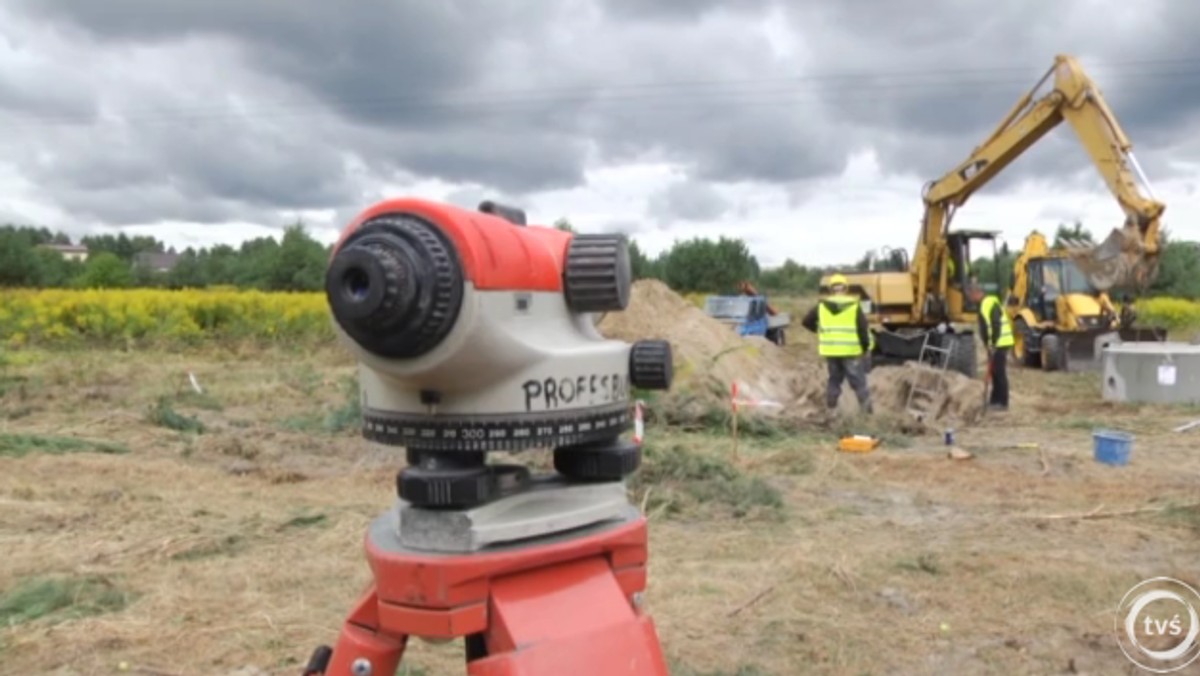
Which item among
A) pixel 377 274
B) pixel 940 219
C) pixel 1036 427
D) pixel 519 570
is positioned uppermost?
pixel 940 219

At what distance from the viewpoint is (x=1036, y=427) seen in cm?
977

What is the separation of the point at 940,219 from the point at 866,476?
356 inches

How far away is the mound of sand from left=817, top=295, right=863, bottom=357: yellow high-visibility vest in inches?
28.1

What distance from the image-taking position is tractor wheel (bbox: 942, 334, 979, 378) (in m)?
14.0

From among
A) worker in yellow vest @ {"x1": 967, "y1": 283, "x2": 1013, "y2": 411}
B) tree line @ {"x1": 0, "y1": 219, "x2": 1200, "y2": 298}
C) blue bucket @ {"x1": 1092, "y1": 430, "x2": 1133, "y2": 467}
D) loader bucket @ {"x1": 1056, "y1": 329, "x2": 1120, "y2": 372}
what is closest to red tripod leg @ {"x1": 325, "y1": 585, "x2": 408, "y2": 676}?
blue bucket @ {"x1": 1092, "y1": 430, "x2": 1133, "y2": 467}

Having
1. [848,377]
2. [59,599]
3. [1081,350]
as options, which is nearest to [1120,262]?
[1081,350]

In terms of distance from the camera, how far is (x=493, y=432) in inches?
54.5

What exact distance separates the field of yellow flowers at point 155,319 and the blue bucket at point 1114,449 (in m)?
15.7

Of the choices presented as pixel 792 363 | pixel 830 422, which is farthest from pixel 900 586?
pixel 792 363

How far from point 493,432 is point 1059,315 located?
1676cm

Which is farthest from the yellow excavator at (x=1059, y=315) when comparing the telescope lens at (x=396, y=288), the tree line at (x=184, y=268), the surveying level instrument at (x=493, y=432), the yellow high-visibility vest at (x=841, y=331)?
the tree line at (x=184, y=268)

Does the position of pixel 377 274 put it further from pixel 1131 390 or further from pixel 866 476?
pixel 1131 390

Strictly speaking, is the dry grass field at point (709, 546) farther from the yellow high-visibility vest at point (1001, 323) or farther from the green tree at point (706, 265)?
the green tree at point (706, 265)

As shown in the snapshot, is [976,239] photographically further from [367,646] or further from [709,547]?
[367,646]
